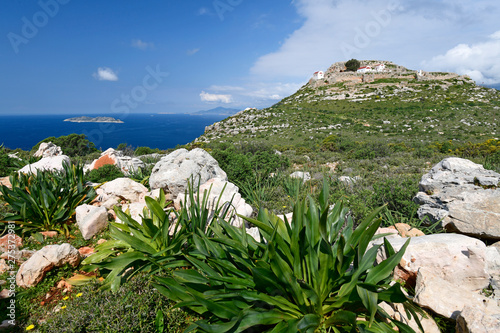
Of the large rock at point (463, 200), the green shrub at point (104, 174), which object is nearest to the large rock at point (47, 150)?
the green shrub at point (104, 174)

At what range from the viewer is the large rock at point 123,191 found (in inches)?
201

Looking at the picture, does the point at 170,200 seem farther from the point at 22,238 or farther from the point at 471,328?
the point at 471,328

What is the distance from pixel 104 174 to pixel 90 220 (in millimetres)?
3089

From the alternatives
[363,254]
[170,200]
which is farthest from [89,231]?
[363,254]

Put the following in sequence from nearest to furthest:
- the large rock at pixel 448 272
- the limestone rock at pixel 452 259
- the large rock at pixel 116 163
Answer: the large rock at pixel 448 272 → the limestone rock at pixel 452 259 → the large rock at pixel 116 163

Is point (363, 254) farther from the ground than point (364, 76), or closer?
closer

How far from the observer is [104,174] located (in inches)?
260

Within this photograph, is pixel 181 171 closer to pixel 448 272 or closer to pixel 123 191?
pixel 123 191

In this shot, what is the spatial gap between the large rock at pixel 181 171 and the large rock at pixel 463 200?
390cm

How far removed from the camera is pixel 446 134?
22625mm

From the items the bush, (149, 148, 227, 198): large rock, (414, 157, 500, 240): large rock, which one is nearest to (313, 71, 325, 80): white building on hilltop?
the bush

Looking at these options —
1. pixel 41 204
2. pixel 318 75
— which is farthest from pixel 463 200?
pixel 318 75

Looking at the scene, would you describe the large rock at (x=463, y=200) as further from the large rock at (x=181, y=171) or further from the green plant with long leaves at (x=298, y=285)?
the large rock at (x=181, y=171)

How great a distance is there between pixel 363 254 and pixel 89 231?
4.19m
